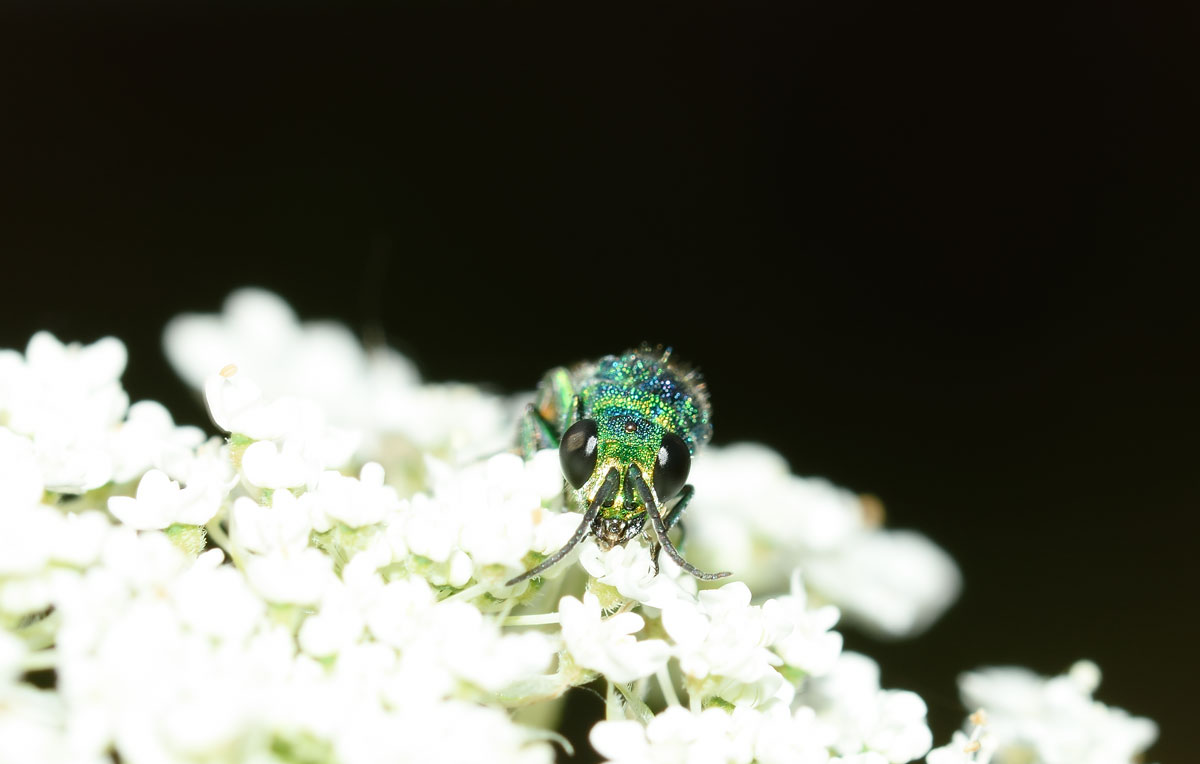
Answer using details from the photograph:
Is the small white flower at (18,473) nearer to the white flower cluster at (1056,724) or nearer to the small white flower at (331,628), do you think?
the small white flower at (331,628)

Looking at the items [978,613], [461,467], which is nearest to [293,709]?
[461,467]

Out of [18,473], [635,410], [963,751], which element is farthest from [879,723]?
[18,473]

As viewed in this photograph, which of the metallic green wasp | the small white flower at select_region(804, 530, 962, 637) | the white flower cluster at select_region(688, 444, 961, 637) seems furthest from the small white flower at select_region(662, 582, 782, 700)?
the small white flower at select_region(804, 530, 962, 637)

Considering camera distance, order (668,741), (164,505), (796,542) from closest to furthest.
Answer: (668,741) → (164,505) → (796,542)

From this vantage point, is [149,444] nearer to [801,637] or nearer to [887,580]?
[801,637]

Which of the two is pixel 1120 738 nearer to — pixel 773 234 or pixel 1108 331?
pixel 1108 331
